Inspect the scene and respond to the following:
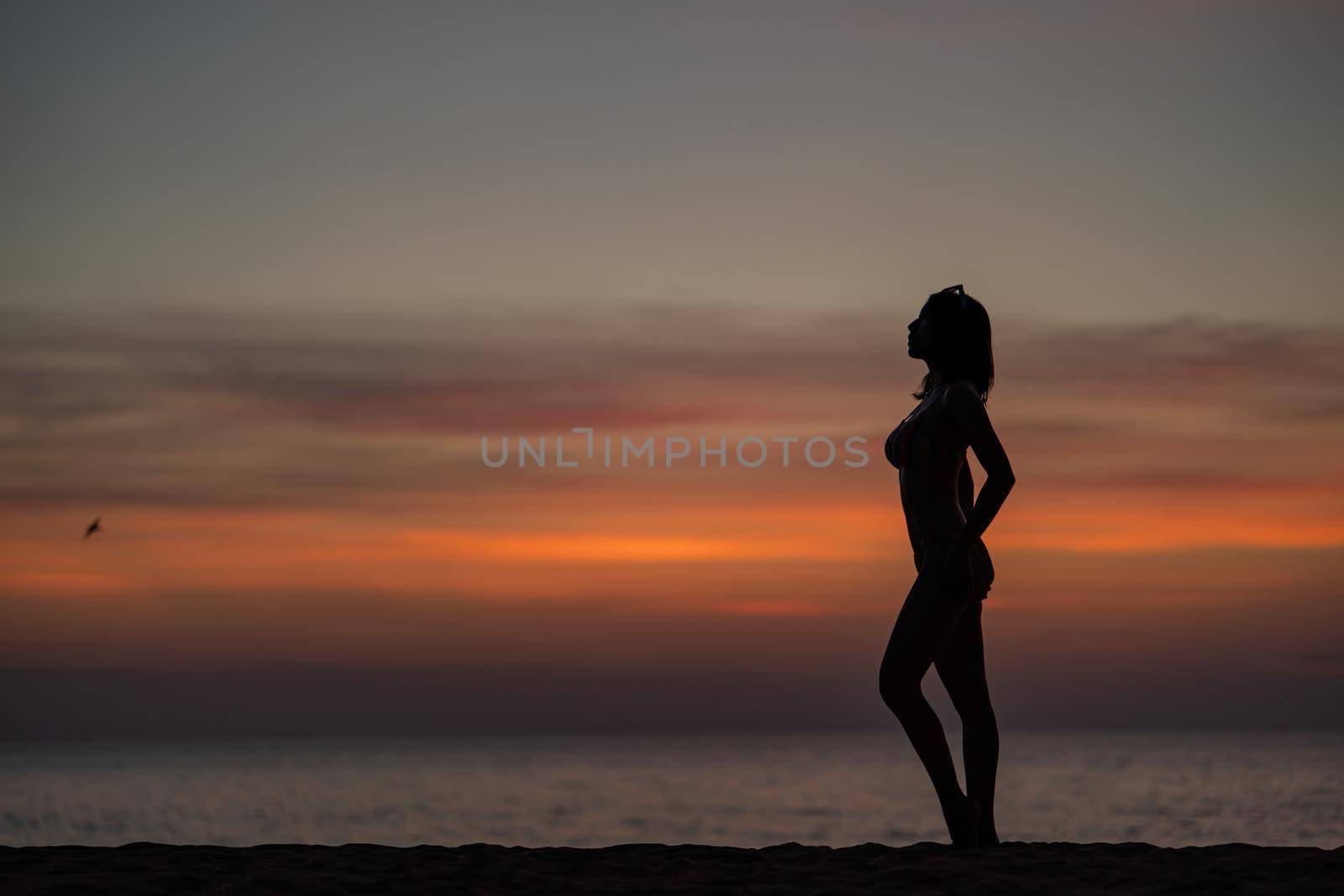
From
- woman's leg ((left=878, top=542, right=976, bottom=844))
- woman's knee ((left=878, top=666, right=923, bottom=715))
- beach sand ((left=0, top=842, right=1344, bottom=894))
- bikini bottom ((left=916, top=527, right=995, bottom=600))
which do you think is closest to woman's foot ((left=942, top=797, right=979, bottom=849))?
woman's leg ((left=878, top=542, right=976, bottom=844))

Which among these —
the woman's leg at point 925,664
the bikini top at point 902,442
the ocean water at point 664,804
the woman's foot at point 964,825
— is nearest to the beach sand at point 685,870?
the woman's foot at point 964,825

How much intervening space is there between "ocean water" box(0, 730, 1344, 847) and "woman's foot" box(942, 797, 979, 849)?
21.9 metres

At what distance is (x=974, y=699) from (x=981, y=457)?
3.84 ft

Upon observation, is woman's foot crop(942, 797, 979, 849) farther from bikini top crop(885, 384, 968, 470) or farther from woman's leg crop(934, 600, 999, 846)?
bikini top crop(885, 384, 968, 470)

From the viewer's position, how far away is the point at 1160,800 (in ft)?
139

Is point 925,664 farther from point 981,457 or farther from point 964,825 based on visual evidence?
point 981,457

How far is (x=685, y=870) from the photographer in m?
5.96

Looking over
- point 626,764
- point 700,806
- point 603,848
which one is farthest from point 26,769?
point 603,848

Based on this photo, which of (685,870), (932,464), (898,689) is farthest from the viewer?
(932,464)

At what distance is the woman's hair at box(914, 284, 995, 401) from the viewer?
637 centimetres

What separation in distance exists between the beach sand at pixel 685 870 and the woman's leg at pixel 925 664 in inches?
10.7

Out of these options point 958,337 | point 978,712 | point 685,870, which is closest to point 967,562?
point 978,712

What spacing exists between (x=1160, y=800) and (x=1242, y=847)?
39627 mm

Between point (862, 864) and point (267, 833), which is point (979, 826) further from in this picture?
point (267, 833)
